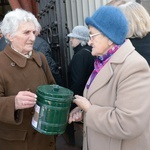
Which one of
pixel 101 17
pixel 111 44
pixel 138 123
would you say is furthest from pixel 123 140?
pixel 101 17

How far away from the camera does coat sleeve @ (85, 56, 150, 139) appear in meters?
1.42

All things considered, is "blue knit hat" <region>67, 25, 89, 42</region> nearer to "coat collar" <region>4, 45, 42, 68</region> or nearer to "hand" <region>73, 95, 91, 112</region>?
"coat collar" <region>4, 45, 42, 68</region>

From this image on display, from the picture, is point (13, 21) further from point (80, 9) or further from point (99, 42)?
point (80, 9)

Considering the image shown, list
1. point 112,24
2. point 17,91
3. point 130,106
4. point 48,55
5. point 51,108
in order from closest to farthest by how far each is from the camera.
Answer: point 130,106 → point 112,24 → point 51,108 → point 17,91 → point 48,55

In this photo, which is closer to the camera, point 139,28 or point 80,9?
point 139,28

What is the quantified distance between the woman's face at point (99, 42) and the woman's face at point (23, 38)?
2.10 ft

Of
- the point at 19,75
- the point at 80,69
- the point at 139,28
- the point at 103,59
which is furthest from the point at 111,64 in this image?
the point at 80,69

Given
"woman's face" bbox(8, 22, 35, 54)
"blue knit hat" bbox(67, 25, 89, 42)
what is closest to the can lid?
"woman's face" bbox(8, 22, 35, 54)

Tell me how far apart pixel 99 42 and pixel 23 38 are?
0.71 metres

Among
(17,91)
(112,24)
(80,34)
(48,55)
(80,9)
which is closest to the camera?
(112,24)

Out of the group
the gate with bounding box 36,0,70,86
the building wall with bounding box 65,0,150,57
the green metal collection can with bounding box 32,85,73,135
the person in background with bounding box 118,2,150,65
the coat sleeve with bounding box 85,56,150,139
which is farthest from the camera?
the building wall with bounding box 65,0,150,57

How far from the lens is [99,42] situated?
1.59 m

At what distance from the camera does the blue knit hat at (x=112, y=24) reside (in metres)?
1.53

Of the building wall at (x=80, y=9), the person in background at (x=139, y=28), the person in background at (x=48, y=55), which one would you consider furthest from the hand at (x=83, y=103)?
the building wall at (x=80, y=9)
